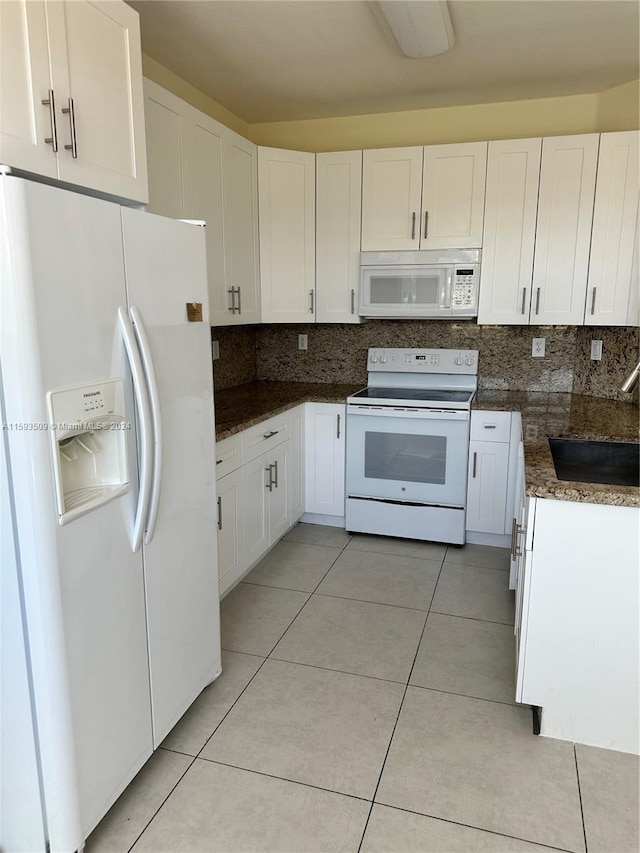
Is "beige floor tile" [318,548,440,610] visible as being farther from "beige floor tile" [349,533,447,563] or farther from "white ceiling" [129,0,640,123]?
"white ceiling" [129,0,640,123]

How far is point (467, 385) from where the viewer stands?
12.3 feet

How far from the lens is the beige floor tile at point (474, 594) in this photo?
2744 mm

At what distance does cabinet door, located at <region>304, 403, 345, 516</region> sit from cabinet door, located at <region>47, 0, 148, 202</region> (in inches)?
73.9

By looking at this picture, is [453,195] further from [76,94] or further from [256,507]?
[76,94]

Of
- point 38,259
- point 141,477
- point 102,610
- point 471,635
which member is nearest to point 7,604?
point 102,610

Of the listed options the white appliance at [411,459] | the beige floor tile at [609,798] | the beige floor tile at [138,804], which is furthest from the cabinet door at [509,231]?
the beige floor tile at [138,804]

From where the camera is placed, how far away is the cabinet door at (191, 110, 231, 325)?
274cm

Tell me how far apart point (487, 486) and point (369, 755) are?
1.80 m

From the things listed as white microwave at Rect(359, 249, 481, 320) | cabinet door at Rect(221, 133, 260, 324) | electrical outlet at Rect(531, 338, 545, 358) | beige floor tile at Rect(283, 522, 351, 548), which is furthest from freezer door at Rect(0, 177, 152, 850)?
electrical outlet at Rect(531, 338, 545, 358)

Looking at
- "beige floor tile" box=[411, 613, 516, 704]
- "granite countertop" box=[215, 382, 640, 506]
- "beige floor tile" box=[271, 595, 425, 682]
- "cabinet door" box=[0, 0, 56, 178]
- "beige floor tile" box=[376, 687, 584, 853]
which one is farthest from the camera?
"beige floor tile" box=[271, 595, 425, 682]

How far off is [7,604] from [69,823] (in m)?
0.59

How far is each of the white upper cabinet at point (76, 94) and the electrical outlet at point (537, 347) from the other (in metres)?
2.59

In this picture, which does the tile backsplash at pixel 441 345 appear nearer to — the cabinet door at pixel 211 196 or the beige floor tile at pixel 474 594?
the cabinet door at pixel 211 196

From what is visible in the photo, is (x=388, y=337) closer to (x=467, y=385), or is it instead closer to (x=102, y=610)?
(x=467, y=385)
